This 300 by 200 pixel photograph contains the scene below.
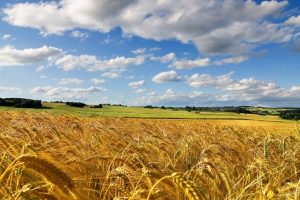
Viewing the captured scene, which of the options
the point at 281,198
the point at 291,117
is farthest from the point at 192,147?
the point at 291,117

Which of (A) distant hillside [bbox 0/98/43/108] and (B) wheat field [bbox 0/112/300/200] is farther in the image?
(A) distant hillside [bbox 0/98/43/108]

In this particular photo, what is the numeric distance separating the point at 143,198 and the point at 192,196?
59cm

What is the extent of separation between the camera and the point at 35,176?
2.65m

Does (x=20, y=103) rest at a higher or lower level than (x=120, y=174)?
higher

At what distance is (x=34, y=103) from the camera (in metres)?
56.1

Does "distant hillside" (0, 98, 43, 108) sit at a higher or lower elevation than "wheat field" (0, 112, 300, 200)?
higher

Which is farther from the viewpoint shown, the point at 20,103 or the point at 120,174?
the point at 20,103

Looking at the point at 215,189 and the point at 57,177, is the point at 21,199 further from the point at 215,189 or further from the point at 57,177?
the point at 215,189

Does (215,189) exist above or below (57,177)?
below

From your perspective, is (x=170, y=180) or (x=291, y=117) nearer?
(x=170, y=180)

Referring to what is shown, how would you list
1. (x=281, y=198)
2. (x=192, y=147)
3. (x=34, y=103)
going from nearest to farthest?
(x=281, y=198) < (x=192, y=147) < (x=34, y=103)

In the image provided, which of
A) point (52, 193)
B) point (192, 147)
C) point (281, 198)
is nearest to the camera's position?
point (52, 193)

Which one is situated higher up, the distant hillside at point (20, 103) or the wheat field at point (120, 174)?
the distant hillside at point (20, 103)

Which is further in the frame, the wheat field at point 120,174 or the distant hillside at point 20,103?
the distant hillside at point 20,103
